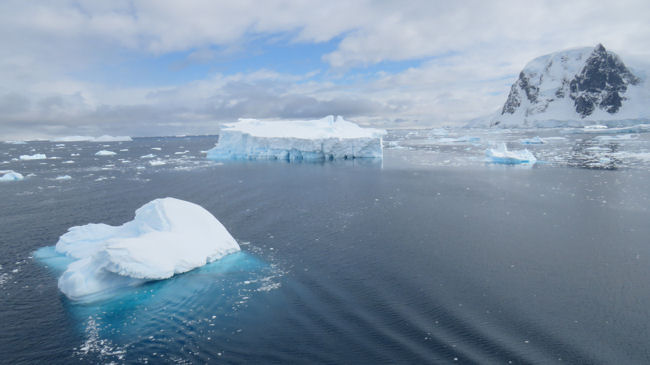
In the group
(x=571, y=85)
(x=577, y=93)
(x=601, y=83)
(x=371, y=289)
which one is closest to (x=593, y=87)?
(x=601, y=83)

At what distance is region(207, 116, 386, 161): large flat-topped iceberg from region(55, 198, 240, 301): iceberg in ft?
87.6

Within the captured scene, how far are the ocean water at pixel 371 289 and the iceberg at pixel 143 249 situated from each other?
34 centimetres

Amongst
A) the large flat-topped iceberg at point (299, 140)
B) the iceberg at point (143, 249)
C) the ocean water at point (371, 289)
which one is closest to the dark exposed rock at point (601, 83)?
the large flat-topped iceberg at point (299, 140)

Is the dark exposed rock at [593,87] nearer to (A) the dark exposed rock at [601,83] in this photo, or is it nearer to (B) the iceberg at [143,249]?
(A) the dark exposed rock at [601,83]

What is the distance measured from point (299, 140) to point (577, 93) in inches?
4564

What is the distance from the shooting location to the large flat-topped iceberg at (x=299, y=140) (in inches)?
1471

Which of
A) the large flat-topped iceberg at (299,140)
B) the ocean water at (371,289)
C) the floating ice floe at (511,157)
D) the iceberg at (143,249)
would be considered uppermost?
the large flat-topped iceberg at (299,140)

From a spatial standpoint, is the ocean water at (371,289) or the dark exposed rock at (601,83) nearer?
the ocean water at (371,289)

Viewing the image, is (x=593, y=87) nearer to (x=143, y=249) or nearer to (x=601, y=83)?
(x=601, y=83)

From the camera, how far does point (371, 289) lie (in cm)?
835

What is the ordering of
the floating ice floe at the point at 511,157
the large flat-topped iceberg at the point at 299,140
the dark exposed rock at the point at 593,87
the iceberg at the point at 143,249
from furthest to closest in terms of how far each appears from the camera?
the dark exposed rock at the point at 593,87 < the large flat-topped iceberg at the point at 299,140 < the floating ice floe at the point at 511,157 < the iceberg at the point at 143,249

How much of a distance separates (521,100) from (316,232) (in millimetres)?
136542

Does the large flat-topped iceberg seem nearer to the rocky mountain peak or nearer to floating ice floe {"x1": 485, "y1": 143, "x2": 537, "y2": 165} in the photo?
floating ice floe {"x1": 485, "y1": 143, "x2": 537, "y2": 165}

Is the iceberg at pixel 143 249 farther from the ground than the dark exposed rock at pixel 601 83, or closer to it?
closer to it
